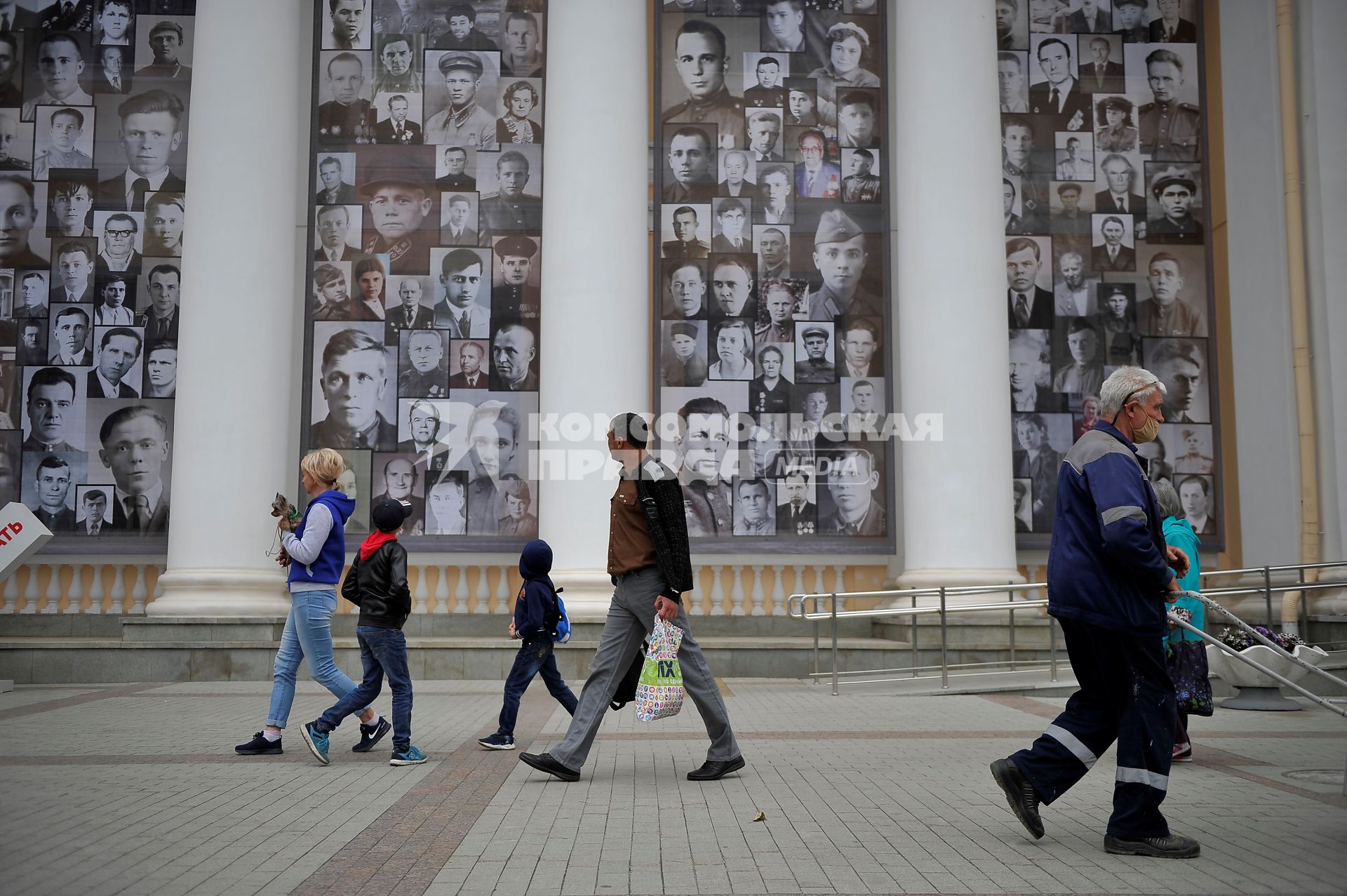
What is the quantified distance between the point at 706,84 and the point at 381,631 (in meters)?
9.95

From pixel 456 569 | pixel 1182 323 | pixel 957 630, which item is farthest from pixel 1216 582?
pixel 456 569

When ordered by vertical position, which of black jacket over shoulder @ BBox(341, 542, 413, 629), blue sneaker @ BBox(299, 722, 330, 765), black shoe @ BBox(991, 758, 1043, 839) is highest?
black jacket over shoulder @ BBox(341, 542, 413, 629)

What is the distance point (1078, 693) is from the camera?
5062 mm

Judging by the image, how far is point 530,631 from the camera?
764 centimetres

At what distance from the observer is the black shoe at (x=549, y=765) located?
20.9 feet

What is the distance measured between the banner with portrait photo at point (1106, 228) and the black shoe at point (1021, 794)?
10323 mm

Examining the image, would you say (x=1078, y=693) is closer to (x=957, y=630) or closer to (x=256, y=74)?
(x=957, y=630)

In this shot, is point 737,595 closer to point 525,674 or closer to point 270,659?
point 270,659

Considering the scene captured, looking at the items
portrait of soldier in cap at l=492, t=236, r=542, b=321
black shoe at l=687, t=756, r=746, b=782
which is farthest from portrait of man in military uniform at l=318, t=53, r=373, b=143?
black shoe at l=687, t=756, r=746, b=782

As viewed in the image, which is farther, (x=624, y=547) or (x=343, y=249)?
(x=343, y=249)

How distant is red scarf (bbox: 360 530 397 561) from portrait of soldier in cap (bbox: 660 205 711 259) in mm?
8095

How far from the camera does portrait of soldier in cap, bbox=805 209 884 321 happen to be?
14.9 metres

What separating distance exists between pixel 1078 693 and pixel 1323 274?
Result: 11.2 m

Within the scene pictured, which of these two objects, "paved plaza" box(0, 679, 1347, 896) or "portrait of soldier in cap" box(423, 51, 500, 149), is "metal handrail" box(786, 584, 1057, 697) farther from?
"portrait of soldier in cap" box(423, 51, 500, 149)
